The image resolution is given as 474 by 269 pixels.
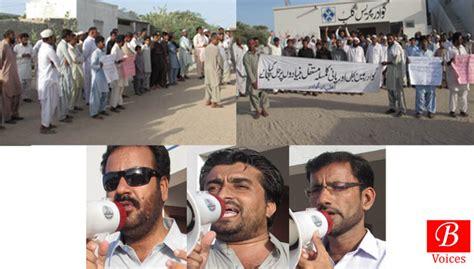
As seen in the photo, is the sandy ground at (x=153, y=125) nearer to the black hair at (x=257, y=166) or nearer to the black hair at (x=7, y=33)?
the black hair at (x=257, y=166)

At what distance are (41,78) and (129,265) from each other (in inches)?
82.6

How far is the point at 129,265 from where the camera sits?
14.7 feet

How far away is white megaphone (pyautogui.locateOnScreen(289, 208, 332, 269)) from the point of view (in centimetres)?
432

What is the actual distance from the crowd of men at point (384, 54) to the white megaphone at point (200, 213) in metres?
0.78

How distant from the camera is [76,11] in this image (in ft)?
15.9

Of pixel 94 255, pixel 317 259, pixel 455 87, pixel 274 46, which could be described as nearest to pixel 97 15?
pixel 274 46

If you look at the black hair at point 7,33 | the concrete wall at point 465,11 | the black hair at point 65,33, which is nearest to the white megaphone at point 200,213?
the black hair at point 65,33

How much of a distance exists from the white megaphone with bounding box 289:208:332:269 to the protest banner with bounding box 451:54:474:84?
Result: 5.36 feet

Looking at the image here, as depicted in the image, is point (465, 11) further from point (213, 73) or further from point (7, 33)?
point (7, 33)

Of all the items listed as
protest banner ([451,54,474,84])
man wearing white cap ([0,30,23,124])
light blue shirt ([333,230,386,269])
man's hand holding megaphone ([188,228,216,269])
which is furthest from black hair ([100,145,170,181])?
protest banner ([451,54,474,84])

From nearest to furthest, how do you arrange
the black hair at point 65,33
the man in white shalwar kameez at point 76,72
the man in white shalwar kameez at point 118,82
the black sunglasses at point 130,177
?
the black sunglasses at point 130,177, the black hair at point 65,33, the man in white shalwar kameez at point 118,82, the man in white shalwar kameez at point 76,72

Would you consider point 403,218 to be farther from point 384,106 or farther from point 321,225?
point 384,106

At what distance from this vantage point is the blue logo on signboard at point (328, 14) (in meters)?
4.69

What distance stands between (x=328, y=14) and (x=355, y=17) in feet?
0.74
